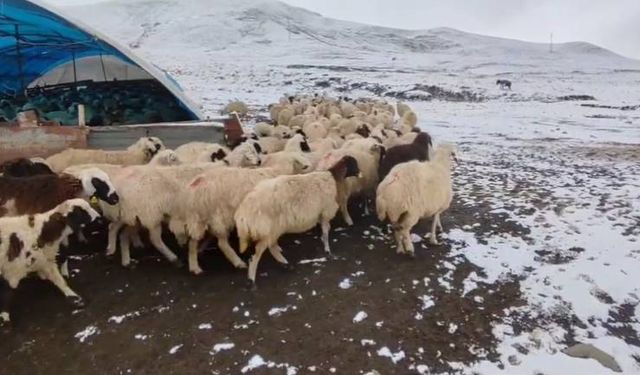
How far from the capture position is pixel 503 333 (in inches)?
194

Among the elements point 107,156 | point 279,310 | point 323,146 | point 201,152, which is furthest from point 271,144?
point 279,310

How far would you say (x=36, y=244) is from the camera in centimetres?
505

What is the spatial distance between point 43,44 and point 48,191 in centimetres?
823

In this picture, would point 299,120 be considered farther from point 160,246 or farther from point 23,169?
point 160,246

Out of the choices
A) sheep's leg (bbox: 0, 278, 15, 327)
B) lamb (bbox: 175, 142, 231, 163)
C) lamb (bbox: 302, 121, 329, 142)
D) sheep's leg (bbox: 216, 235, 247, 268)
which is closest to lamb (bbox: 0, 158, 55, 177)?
lamb (bbox: 175, 142, 231, 163)

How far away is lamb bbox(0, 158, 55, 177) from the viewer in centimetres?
657

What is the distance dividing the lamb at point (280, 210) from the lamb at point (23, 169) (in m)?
2.80

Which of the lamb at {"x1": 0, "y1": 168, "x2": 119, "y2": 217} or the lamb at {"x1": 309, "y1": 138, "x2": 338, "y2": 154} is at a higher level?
the lamb at {"x1": 309, "y1": 138, "x2": 338, "y2": 154}

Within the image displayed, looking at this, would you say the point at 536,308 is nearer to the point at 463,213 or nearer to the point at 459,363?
the point at 459,363

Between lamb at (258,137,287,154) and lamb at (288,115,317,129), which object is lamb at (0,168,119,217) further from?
lamb at (288,115,317,129)

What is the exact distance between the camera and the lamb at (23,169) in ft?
21.6

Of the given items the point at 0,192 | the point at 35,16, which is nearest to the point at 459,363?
the point at 0,192

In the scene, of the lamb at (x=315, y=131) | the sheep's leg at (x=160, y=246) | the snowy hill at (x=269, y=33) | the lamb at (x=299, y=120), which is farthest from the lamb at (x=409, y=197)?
the snowy hill at (x=269, y=33)

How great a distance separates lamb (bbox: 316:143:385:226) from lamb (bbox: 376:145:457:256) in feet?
2.85
